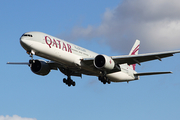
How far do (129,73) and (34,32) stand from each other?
1551 cm

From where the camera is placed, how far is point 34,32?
36.2 meters

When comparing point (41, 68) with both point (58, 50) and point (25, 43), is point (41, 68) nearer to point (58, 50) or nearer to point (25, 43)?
point (58, 50)

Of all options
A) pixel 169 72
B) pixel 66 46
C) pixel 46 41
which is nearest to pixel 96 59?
pixel 66 46

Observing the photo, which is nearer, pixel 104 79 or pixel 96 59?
pixel 96 59

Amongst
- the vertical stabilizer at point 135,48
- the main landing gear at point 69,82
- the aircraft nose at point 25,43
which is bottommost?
the main landing gear at point 69,82

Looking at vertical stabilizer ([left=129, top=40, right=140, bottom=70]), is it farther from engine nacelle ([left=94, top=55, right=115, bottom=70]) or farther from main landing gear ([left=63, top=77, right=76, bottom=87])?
engine nacelle ([left=94, top=55, right=115, bottom=70])

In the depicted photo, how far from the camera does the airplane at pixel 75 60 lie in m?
35.5

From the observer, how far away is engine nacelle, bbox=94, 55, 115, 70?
38.3 m

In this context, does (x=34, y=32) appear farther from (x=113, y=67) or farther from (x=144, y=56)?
(x=144, y=56)

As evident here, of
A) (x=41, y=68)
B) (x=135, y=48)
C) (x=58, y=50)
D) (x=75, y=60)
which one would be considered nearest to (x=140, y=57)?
(x=75, y=60)

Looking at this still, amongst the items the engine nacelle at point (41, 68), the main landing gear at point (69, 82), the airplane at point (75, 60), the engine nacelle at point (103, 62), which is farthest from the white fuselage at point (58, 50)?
the engine nacelle at point (41, 68)

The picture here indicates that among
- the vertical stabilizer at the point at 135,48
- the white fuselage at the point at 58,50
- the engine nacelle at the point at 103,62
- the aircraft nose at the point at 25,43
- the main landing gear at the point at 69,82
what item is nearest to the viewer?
the aircraft nose at the point at 25,43

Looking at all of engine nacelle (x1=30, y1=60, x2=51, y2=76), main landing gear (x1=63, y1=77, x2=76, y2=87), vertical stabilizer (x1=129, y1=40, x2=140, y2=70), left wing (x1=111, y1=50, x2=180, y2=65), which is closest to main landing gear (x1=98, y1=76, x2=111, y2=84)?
left wing (x1=111, y1=50, x2=180, y2=65)

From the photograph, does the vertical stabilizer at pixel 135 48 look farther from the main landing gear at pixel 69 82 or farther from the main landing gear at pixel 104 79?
the main landing gear at pixel 69 82
